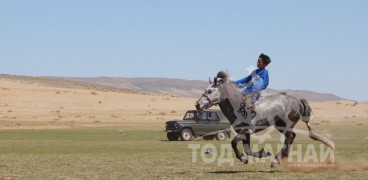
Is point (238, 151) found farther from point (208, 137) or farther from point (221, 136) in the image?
point (208, 137)

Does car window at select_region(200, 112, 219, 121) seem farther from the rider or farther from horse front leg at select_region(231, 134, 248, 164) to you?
horse front leg at select_region(231, 134, 248, 164)

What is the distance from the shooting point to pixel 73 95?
100 m

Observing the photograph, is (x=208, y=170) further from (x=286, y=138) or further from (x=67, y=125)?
(x=67, y=125)

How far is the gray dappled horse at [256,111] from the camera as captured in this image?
17.4m

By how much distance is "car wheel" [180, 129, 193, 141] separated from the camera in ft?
137

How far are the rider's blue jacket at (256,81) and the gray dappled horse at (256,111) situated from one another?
11.0 inches

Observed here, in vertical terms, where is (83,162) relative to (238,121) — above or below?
below

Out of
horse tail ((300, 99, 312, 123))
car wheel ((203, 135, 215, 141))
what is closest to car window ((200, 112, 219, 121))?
car wheel ((203, 135, 215, 141))

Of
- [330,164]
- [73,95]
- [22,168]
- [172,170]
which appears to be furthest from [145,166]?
[73,95]

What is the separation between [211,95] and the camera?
17453 millimetres

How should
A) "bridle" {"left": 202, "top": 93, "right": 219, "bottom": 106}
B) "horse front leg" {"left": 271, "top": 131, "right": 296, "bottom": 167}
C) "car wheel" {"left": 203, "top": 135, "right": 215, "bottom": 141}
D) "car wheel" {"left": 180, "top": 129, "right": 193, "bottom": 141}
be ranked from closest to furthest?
"bridle" {"left": 202, "top": 93, "right": 219, "bottom": 106}
"horse front leg" {"left": 271, "top": 131, "right": 296, "bottom": 167}
"car wheel" {"left": 180, "top": 129, "right": 193, "bottom": 141}
"car wheel" {"left": 203, "top": 135, "right": 215, "bottom": 141}

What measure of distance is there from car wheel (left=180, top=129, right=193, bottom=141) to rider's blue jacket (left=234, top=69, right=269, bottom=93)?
2375 centimetres

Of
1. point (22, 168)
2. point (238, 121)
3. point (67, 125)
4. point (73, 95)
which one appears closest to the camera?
point (238, 121)

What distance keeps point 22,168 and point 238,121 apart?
556cm
